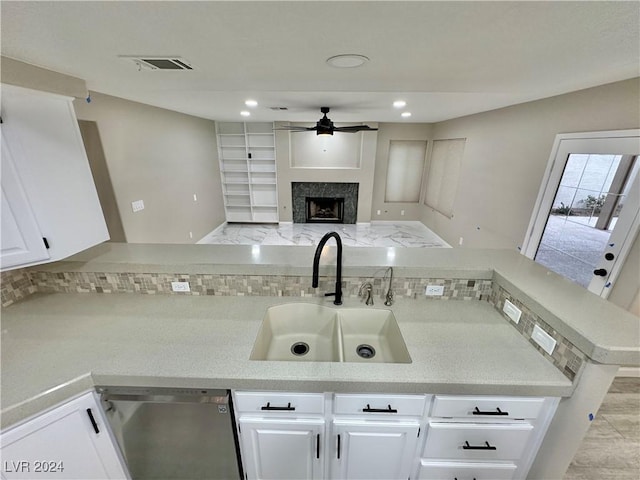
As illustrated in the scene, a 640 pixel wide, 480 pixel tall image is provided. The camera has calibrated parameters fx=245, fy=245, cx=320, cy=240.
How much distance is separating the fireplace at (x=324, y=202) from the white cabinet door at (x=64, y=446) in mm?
5694

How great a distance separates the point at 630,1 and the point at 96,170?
4024 mm

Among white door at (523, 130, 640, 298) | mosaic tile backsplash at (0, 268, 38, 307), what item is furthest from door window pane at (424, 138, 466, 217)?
mosaic tile backsplash at (0, 268, 38, 307)

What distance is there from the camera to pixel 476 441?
3.65 feet

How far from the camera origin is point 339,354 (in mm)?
1269

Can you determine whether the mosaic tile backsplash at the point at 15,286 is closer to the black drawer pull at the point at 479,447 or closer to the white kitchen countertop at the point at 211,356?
the white kitchen countertop at the point at 211,356

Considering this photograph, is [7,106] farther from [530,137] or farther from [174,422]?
[530,137]

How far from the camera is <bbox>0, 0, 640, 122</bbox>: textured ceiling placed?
0.91 metres

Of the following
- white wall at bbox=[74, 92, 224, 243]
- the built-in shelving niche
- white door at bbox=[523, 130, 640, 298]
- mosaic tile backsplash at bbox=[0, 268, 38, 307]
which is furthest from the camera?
the built-in shelving niche

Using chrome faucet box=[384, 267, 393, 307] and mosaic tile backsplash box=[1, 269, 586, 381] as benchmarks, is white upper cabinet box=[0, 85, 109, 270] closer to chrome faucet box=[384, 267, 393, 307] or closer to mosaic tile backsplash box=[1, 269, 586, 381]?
mosaic tile backsplash box=[1, 269, 586, 381]

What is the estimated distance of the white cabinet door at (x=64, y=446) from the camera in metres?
0.94

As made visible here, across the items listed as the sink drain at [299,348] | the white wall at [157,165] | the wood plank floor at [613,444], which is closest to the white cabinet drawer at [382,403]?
the sink drain at [299,348]

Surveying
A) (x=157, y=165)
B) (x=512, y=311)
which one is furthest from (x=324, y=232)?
(x=512, y=311)

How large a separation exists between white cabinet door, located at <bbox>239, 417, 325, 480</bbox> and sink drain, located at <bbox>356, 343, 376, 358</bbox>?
419mm

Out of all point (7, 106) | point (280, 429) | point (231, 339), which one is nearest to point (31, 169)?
point (7, 106)
